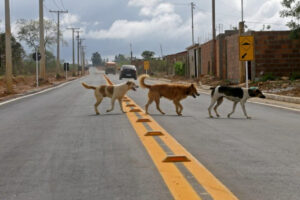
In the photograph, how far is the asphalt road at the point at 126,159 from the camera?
455 centimetres

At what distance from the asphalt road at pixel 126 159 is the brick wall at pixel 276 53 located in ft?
61.7

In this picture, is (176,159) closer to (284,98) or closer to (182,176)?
(182,176)

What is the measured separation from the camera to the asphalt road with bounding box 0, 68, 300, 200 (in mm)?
4555

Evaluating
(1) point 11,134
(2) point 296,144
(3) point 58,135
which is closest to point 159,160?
(2) point 296,144

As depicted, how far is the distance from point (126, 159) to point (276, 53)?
79.4 feet

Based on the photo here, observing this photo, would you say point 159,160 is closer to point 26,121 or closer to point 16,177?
point 16,177

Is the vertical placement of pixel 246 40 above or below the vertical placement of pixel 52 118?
above

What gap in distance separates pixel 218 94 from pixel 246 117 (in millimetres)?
888

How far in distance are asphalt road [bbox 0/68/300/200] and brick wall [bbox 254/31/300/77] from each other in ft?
61.7

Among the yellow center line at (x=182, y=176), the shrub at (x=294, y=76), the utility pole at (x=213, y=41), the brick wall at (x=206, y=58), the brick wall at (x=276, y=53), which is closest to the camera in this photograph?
the yellow center line at (x=182, y=176)

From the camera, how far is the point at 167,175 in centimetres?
503

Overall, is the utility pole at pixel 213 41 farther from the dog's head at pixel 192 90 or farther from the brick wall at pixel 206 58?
the dog's head at pixel 192 90

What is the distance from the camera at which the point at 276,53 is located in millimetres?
28906

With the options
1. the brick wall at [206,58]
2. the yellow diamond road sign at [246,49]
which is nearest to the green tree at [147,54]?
the brick wall at [206,58]
